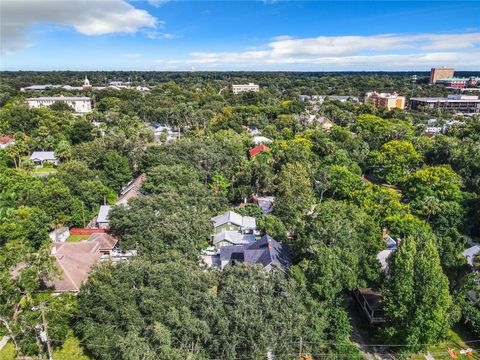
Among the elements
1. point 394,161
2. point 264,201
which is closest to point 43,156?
point 264,201

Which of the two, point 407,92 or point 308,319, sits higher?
point 407,92

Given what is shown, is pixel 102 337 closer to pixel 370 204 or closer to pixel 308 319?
pixel 308 319

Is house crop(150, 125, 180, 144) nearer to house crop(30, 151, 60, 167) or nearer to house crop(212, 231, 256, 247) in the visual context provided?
house crop(30, 151, 60, 167)

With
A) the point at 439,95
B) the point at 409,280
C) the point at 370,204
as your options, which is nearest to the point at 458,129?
the point at 370,204

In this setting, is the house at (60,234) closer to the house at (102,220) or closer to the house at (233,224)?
the house at (102,220)

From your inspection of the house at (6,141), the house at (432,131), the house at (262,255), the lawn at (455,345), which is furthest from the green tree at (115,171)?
the house at (432,131)

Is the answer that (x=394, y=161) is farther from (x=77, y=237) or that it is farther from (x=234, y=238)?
(x=77, y=237)
